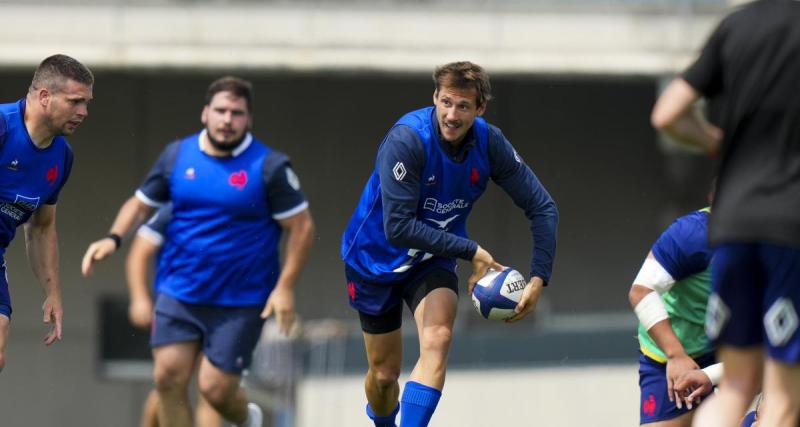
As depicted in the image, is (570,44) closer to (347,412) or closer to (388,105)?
(388,105)

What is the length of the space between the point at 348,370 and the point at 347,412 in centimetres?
45

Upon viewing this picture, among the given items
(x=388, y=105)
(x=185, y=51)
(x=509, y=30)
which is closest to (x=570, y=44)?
(x=509, y=30)

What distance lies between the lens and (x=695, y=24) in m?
16.6

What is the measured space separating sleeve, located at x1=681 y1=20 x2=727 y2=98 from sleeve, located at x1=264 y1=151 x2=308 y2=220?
184 inches

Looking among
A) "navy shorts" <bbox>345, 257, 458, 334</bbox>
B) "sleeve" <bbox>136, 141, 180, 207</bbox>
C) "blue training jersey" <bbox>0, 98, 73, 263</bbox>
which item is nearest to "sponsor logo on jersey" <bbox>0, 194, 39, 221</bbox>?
"blue training jersey" <bbox>0, 98, 73, 263</bbox>

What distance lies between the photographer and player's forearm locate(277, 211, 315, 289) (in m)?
9.62

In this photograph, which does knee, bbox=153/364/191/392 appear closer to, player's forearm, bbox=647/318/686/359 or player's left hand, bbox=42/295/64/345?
player's left hand, bbox=42/295/64/345

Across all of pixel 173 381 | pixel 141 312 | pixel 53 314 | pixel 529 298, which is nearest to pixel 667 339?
pixel 529 298

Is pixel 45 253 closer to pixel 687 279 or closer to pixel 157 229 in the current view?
pixel 157 229

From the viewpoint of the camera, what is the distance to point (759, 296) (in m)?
5.32

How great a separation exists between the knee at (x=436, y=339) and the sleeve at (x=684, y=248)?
3.78 ft

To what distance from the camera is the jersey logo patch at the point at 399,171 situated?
7.57 meters

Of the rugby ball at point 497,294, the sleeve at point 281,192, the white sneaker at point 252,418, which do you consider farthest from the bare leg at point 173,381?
the rugby ball at point 497,294

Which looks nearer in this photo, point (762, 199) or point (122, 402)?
point (762, 199)
